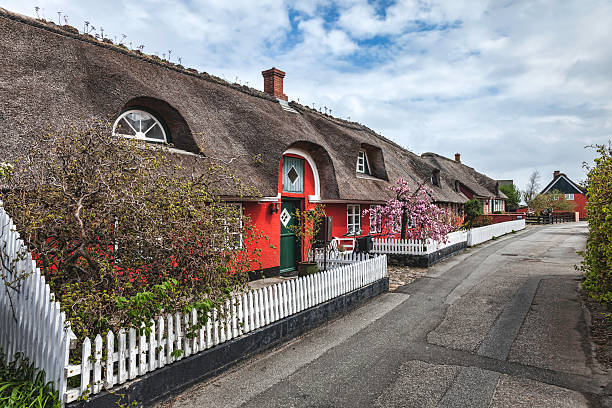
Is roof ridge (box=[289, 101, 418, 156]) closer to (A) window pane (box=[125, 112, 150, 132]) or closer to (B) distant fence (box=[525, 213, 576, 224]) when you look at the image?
(A) window pane (box=[125, 112, 150, 132])

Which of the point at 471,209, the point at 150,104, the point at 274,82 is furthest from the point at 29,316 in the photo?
the point at 471,209

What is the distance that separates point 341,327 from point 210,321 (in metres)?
3.06

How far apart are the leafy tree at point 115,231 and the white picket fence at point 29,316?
0.62 ft

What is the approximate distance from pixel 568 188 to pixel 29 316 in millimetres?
62450

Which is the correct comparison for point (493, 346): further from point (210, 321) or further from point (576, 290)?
point (576, 290)

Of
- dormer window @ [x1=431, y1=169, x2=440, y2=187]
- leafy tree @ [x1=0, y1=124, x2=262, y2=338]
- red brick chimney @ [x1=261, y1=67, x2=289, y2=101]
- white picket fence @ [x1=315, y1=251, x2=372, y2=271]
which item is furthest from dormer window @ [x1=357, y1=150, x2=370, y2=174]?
leafy tree @ [x1=0, y1=124, x2=262, y2=338]

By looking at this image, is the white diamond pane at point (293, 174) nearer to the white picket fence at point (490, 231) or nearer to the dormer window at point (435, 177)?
the white picket fence at point (490, 231)

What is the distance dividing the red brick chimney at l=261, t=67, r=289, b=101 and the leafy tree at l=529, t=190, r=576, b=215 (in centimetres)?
3554

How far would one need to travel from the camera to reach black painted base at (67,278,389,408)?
3999 millimetres

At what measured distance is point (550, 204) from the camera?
1692 inches

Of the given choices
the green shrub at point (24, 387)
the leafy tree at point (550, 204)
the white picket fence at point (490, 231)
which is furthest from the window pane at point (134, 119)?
the leafy tree at point (550, 204)

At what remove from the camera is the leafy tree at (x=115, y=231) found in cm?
430

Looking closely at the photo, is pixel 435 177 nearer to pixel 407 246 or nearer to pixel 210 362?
pixel 407 246

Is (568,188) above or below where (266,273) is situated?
above
